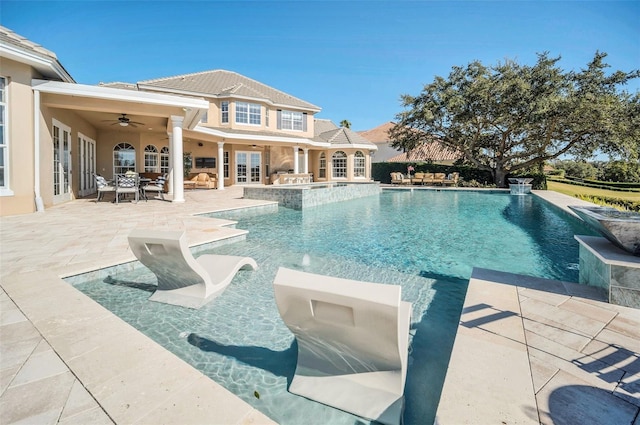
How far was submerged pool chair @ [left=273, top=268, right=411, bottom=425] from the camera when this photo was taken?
195 cm

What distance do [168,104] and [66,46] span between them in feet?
35.2

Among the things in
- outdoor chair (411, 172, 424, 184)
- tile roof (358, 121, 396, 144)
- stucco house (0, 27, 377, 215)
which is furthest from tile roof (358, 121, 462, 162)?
stucco house (0, 27, 377, 215)

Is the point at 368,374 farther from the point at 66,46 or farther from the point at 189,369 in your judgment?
the point at 66,46

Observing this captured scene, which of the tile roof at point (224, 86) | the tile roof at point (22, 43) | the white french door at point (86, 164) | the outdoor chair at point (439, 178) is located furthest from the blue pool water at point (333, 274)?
the outdoor chair at point (439, 178)

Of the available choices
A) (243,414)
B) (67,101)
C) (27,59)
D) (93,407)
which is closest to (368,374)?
(243,414)

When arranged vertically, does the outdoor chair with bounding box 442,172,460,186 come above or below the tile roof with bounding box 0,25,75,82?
below

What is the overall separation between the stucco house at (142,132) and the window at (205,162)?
0.06m

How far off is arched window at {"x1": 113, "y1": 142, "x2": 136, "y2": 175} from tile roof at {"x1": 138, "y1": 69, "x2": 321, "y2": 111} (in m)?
A: 4.50

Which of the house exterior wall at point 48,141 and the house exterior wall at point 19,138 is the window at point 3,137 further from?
the house exterior wall at point 48,141

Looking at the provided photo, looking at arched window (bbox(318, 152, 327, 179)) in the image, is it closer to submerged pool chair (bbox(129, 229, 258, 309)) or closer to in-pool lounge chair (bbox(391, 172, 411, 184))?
in-pool lounge chair (bbox(391, 172, 411, 184))

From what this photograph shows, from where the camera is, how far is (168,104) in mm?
11305

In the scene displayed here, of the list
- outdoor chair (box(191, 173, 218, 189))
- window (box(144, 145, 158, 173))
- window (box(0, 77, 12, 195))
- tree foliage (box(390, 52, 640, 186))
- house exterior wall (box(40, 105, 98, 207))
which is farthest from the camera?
tree foliage (box(390, 52, 640, 186))

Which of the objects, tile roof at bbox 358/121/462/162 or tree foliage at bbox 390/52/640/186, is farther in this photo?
tile roof at bbox 358/121/462/162

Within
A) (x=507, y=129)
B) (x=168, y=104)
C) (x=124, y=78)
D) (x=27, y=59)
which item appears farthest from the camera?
(x=507, y=129)
